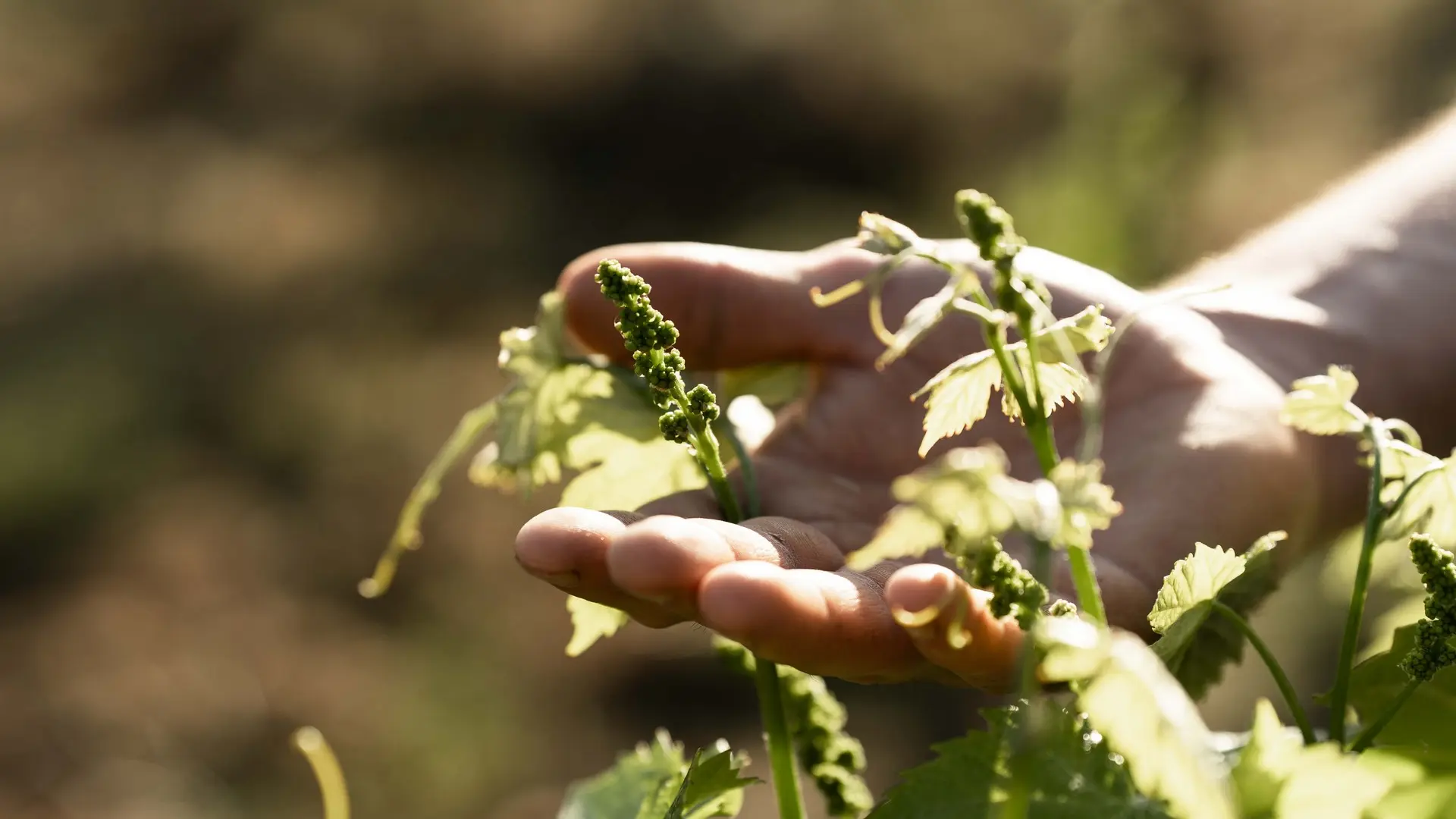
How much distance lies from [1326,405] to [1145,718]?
0.27 metres

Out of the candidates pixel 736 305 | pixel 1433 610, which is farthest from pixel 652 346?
pixel 736 305

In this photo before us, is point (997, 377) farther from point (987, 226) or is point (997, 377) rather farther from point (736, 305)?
point (736, 305)

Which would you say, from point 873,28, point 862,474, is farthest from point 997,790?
point 873,28

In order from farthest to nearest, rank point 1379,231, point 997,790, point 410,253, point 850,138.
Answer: point 850,138 → point 410,253 → point 1379,231 → point 997,790

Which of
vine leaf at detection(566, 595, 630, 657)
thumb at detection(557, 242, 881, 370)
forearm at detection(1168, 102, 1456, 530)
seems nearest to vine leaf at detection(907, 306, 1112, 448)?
vine leaf at detection(566, 595, 630, 657)

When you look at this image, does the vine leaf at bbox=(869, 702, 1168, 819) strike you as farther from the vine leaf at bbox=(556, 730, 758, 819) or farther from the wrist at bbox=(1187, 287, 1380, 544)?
the wrist at bbox=(1187, 287, 1380, 544)

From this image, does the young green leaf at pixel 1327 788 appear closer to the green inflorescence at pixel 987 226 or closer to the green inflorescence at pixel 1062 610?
the green inflorescence at pixel 1062 610

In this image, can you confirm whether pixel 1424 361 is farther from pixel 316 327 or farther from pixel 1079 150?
pixel 316 327

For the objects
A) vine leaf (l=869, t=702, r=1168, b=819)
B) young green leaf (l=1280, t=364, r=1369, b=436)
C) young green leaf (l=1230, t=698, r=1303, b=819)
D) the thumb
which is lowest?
young green leaf (l=1230, t=698, r=1303, b=819)

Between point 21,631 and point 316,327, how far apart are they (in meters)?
1.33

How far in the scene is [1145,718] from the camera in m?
0.37

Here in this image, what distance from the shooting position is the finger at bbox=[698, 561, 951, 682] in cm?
61

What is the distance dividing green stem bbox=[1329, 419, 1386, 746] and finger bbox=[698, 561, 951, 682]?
22cm

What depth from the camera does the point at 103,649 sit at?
3.40m
